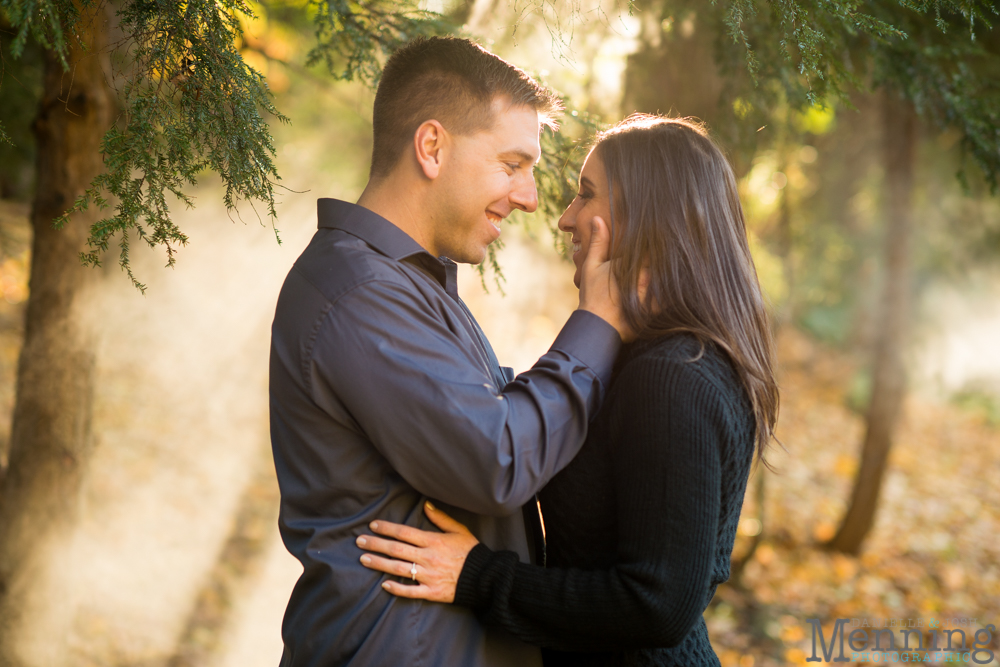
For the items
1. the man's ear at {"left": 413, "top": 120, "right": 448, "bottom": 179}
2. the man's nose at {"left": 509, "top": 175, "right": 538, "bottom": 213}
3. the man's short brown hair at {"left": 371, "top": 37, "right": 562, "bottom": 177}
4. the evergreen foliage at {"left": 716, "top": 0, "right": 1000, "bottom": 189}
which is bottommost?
the man's nose at {"left": 509, "top": 175, "right": 538, "bottom": 213}

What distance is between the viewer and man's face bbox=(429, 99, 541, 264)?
193cm

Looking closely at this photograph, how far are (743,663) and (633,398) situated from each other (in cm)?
480

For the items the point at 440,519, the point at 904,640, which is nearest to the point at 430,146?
the point at 440,519

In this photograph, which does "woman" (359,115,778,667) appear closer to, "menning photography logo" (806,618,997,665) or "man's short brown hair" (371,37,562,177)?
"man's short brown hair" (371,37,562,177)

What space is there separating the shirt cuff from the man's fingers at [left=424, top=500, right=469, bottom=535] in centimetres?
50

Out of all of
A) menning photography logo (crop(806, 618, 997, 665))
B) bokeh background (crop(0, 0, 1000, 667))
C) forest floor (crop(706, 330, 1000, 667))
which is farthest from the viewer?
forest floor (crop(706, 330, 1000, 667))

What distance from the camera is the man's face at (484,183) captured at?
193 cm

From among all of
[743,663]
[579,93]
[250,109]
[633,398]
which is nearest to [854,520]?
[743,663]

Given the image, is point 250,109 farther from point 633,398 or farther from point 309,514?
point 633,398

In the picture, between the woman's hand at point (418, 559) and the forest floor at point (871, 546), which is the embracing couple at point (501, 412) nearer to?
the woman's hand at point (418, 559)

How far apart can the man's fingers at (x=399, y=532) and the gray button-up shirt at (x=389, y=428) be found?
0.03 meters

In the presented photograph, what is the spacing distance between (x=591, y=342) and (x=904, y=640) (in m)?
5.65

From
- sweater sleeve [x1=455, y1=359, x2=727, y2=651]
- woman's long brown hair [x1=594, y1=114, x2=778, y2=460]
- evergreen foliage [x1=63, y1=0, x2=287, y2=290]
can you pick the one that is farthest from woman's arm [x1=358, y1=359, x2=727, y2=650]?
evergreen foliage [x1=63, y1=0, x2=287, y2=290]

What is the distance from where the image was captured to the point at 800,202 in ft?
30.9
